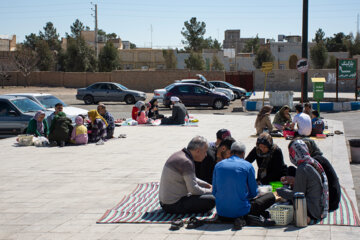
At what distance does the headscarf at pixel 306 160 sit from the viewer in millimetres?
6254

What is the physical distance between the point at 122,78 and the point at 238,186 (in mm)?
45294

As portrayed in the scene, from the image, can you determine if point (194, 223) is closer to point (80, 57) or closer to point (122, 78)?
point (122, 78)

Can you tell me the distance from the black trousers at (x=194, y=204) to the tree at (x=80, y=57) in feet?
198

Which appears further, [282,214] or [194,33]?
[194,33]

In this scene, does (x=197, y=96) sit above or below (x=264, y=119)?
above

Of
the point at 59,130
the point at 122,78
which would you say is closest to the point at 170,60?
the point at 122,78

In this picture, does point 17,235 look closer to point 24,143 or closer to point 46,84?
point 24,143

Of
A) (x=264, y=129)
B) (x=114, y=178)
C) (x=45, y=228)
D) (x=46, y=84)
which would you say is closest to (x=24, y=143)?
(x=114, y=178)

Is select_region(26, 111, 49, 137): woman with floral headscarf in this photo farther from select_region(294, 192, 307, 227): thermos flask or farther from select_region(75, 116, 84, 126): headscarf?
select_region(294, 192, 307, 227): thermos flask

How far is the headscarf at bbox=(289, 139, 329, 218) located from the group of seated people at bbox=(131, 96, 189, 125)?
11833 millimetres

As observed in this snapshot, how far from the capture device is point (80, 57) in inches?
2566

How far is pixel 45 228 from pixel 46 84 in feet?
177

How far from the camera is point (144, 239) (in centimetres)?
574

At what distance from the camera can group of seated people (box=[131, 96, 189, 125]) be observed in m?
18.3
